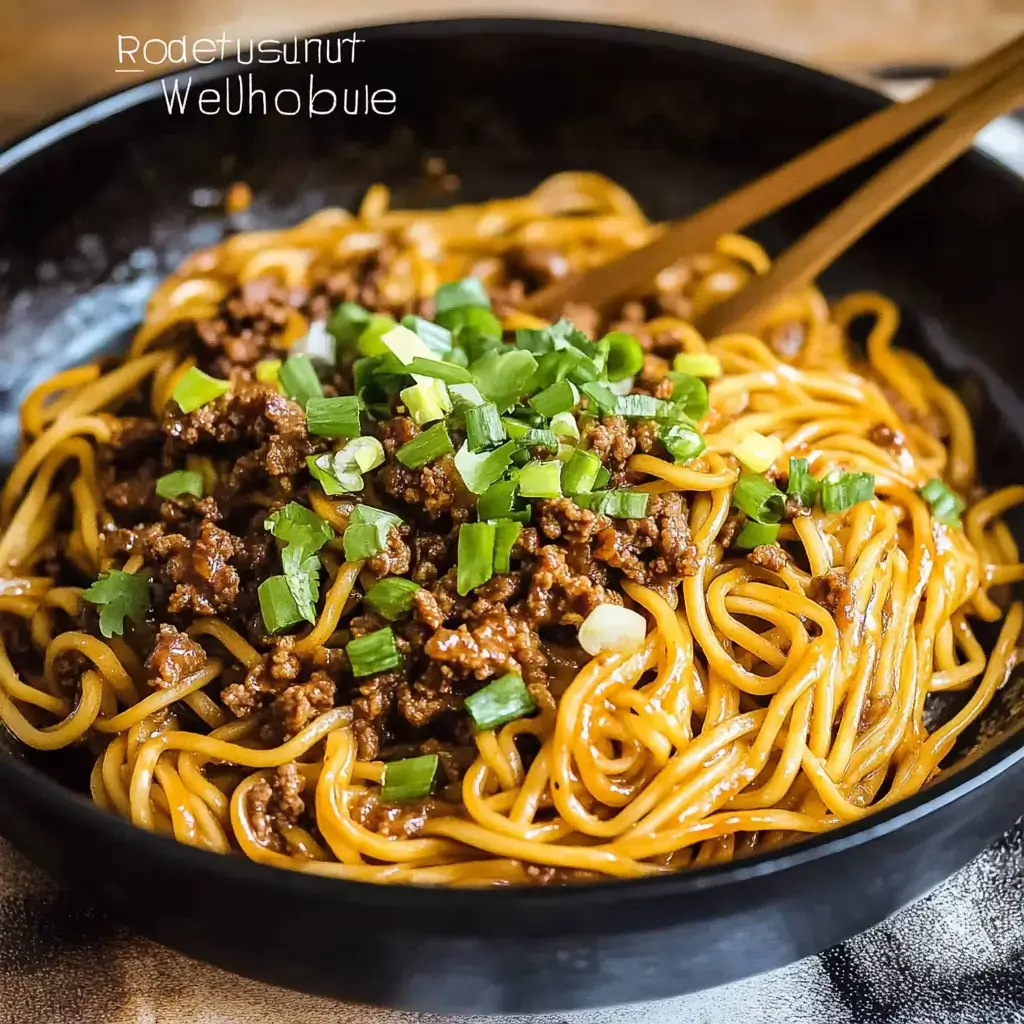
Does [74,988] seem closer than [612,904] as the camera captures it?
No

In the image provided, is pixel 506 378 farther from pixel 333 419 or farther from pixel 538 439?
pixel 333 419

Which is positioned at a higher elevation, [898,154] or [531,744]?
[898,154]

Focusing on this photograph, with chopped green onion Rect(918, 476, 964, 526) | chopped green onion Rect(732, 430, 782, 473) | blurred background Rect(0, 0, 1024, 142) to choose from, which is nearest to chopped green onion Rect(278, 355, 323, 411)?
chopped green onion Rect(732, 430, 782, 473)

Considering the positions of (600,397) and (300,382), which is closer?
(600,397)

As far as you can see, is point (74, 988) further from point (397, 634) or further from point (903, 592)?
point (903, 592)

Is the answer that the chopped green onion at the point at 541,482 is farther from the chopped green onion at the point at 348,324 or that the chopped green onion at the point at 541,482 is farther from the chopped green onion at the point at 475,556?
the chopped green onion at the point at 348,324

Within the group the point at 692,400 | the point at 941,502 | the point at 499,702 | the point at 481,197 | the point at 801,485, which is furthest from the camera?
the point at 481,197

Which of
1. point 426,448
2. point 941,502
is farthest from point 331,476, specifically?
point 941,502

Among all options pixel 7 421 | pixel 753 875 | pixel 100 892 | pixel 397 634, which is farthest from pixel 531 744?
pixel 7 421
